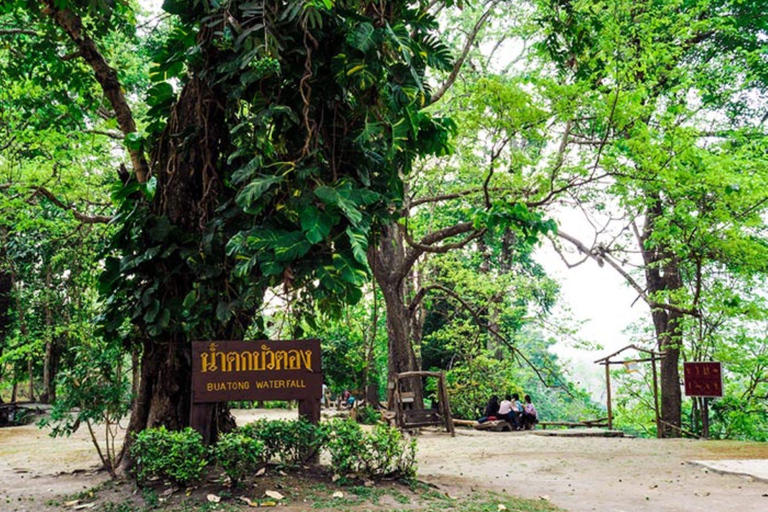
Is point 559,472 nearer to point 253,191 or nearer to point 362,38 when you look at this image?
point 253,191

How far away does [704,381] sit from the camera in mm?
12555

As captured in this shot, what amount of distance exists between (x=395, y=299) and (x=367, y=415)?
267 cm

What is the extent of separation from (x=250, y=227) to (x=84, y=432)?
11.2 meters

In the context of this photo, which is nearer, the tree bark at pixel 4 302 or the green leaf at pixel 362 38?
the green leaf at pixel 362 38

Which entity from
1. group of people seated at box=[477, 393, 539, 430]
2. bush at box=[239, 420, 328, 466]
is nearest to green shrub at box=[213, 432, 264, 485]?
bush at box=[239, 420, 328, 466]

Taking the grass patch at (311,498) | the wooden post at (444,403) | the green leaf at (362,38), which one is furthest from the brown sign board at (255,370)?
the wooden post at (444,403)

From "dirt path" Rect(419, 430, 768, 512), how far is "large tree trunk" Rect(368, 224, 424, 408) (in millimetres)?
1924

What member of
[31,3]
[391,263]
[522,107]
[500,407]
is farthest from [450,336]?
[31,3]

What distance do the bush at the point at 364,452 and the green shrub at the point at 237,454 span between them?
2.25ft

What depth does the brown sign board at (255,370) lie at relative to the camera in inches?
225

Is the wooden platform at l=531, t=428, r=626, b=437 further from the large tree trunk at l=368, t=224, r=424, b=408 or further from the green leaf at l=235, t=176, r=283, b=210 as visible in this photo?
the green leaf at l=235, t=176, r=283, b=210

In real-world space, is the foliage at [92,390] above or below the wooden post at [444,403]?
above

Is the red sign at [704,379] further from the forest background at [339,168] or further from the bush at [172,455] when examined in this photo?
the bush at [172,455]

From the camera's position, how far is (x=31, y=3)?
6.02 meters
